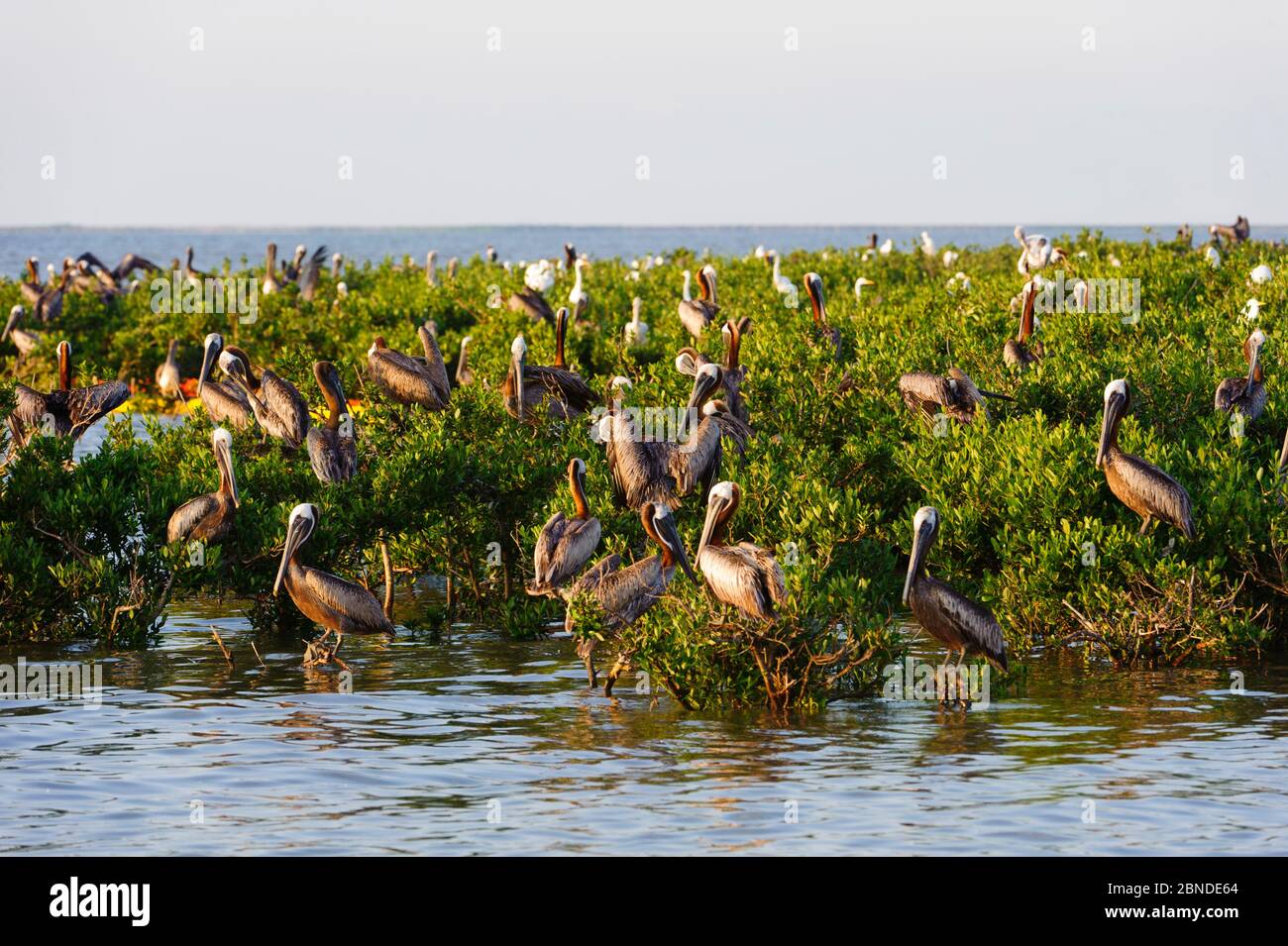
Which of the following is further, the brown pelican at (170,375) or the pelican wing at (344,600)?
the brown pelican at (170,375)

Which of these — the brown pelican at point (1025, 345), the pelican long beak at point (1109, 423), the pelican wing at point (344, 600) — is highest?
the brown pelican at point (1025, 345)

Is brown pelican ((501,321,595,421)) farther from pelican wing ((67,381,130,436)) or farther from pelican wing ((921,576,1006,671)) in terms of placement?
pelican wing ((921,576,1006,671))

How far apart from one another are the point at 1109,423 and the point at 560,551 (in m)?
4.55

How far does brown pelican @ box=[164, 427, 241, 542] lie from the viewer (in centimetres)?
1520

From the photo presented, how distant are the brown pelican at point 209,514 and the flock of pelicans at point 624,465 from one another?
12 millimetres

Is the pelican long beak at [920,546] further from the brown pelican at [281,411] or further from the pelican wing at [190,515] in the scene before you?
the brown pelican at [281,411]

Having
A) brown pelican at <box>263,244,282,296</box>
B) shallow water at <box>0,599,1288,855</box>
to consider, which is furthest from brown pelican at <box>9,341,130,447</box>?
brown pelican at <box>263,244,282,296</box>

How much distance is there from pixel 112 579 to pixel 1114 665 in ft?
26.7

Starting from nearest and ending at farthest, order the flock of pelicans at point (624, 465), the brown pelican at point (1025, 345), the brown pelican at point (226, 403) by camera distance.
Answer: the flock of pelicans at point (624, 465), the brown pelican at point (226, 403), the brown pelican at point (1025, 345)

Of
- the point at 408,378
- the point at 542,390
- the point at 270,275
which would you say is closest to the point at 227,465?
the point at 408,378

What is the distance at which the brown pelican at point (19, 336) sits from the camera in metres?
33.9

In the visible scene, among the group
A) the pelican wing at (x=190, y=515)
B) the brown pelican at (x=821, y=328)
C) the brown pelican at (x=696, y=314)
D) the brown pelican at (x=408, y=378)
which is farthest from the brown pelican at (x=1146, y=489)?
the brown pelican at (x=696, y=314)

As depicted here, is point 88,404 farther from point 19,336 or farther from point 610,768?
point 19,336
